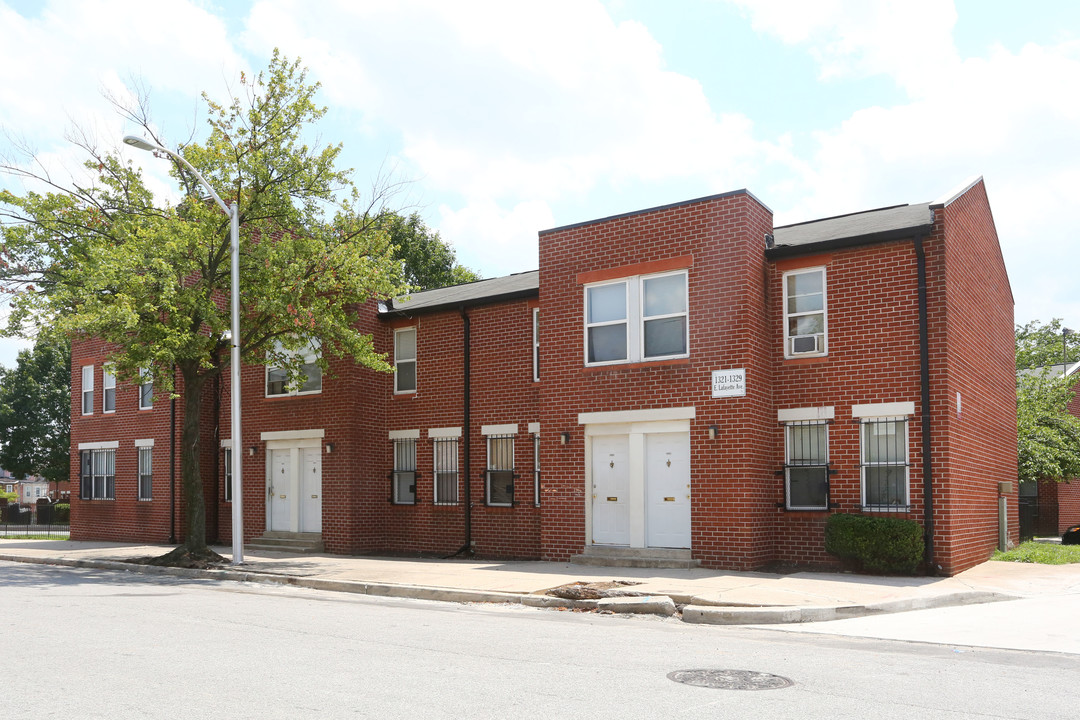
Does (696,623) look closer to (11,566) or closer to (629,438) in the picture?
(629,438)

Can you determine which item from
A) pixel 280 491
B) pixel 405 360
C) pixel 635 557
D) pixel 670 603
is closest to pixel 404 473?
pixel 405 360

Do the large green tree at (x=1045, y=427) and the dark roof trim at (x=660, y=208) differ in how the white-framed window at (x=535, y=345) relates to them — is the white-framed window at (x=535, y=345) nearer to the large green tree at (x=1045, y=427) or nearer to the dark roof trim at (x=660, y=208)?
the dark roof trim at (x=660, y=208)

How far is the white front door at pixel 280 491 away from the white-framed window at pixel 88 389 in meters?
8.87

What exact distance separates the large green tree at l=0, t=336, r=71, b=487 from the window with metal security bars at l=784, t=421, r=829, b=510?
4540 cm

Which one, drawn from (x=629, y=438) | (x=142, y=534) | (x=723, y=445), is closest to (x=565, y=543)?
(x=629, y=438)

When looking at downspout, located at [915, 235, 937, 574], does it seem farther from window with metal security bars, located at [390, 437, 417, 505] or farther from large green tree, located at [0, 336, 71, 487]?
large green tree, located at [0, 336, 71, 487]

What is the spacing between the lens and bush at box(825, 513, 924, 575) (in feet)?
46.6

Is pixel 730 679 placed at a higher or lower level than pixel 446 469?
lower

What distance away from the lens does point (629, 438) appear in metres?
16.7

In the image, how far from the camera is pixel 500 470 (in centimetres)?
1961

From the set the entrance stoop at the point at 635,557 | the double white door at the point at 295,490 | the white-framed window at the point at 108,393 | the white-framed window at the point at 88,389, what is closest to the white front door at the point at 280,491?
the double white door at the point at 295,490

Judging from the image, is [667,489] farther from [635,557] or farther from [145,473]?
[145,473]

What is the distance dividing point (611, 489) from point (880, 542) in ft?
15.7

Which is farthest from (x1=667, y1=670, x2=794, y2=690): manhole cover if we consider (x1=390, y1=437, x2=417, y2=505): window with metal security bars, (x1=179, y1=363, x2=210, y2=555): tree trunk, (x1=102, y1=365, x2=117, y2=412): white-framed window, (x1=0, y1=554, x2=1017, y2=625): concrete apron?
(x1=102, y1=365, x2=117, y2=412): white-framed window
